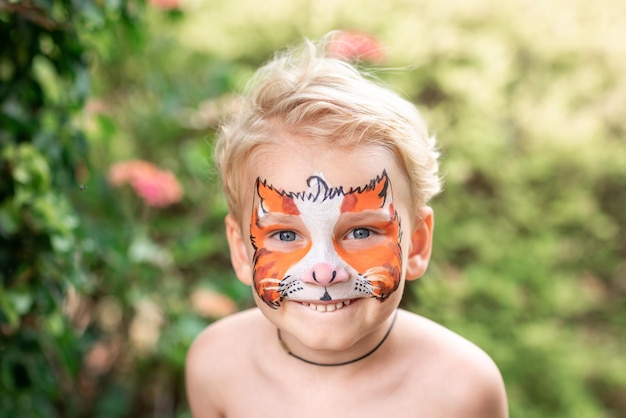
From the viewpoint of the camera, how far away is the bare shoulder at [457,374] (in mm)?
1831

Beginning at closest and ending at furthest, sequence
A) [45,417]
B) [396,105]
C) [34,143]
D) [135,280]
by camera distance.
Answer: [396,105], [34,143], [45,417], [135,280]

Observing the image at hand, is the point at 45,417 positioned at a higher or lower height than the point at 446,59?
lower

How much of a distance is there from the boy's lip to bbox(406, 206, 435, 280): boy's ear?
240 millimetres

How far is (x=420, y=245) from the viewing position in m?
1.90

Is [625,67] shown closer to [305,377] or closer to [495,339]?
[495,339]

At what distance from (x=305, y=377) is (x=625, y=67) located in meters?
2.93

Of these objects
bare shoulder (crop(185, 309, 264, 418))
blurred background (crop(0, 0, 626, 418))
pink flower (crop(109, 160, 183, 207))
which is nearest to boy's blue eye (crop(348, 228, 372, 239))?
bare shoulder (crop(185, 309, 264, 418))

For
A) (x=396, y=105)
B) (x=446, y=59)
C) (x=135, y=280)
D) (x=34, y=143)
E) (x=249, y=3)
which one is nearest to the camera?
(x=396, y=105)

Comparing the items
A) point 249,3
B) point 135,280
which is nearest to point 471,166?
point 249,3

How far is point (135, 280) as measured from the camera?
3.20m

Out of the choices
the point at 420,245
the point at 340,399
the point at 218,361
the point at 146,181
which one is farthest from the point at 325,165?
the point at 146,181

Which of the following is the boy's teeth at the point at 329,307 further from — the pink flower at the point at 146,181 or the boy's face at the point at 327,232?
the pink flower at the point at 146,181

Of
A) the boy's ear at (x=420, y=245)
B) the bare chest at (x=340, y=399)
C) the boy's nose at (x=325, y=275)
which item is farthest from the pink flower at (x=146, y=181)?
the boy's nose at (x=325, y=275)

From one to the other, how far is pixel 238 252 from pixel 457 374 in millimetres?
578
